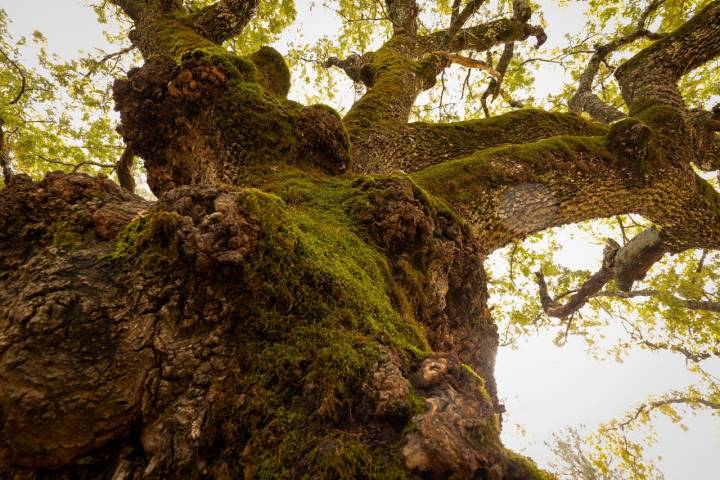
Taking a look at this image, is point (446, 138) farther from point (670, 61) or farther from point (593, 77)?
point (593, 77)

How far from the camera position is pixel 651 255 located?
577 cm

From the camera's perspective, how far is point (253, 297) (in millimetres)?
1682

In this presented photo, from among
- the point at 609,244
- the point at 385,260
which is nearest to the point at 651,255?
the point at 609,244

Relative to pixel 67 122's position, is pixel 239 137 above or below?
below

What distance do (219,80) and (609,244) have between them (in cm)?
729

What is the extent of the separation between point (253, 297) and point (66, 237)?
1.03 m

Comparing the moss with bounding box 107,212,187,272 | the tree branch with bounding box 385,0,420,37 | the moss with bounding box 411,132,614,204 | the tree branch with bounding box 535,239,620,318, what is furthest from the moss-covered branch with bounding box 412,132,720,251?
the tree branch with bounding box 385,0,420,37

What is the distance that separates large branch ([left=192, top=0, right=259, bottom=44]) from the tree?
1806 mm

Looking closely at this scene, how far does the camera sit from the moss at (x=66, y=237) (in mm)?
1739

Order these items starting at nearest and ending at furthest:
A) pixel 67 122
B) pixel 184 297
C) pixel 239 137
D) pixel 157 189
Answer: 1. pixel 184 297
2. pixel 239 137
3. pixel 157 189
4. pixel 67 122

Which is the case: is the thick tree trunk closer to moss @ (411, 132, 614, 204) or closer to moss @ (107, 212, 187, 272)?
moss @ (107, 212, 187, 272)

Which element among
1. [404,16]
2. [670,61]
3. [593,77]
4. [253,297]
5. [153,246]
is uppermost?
[404,16]

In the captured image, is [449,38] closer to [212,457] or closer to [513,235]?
[513,235]

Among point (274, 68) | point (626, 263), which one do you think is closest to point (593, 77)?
point (626, 263)
